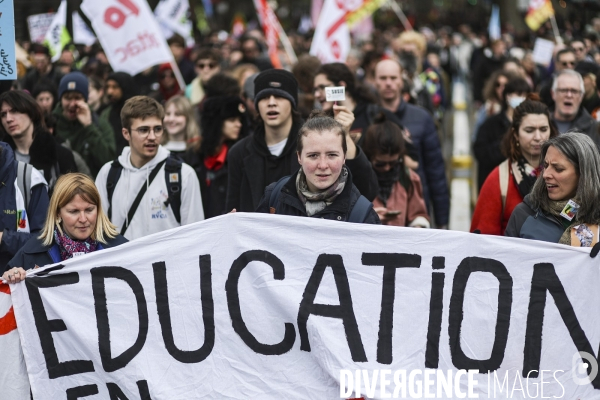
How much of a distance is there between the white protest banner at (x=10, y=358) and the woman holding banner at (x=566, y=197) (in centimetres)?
254

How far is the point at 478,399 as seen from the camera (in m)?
4.61

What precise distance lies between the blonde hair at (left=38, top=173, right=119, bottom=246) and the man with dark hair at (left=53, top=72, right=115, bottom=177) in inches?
116

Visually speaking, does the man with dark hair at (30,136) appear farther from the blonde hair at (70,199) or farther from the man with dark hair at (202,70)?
the man with dark hair at (202,70)

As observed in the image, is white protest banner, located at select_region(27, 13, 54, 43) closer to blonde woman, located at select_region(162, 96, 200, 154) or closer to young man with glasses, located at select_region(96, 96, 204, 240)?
blonde woman, located at select_region(162, 96, 200, 154)

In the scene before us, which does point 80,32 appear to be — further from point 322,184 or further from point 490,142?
point 322,184

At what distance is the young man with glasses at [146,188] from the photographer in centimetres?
606

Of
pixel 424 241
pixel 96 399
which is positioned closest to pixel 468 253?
pixel 424 241

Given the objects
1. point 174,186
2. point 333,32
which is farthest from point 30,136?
point 333,32

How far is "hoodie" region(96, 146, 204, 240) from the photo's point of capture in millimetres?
6055

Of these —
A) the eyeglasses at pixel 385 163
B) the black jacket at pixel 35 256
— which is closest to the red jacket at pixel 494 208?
the eyeglasses at pixel 385 163

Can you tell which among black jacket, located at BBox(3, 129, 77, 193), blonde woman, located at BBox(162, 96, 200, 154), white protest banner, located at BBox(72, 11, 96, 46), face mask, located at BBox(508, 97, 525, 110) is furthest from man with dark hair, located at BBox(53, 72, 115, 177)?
white protest banner, located at BBox(72, 11, 96, 46)

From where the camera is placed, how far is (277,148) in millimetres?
5973

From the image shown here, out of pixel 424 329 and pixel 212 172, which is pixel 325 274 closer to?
pixel 424 329

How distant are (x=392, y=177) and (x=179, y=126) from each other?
2.30 m
